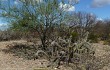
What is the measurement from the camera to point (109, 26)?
54875 millimetres

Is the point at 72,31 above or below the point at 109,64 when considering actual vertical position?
above

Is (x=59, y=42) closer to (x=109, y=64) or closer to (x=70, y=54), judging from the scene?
(x=70, y=54)

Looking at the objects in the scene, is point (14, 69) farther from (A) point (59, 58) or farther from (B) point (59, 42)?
(B) point (59, 42)

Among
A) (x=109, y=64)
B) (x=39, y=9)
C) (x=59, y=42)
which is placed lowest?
(x=109, y=64)

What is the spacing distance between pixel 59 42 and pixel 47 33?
3.36m

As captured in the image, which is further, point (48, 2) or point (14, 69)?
point (48, 2)

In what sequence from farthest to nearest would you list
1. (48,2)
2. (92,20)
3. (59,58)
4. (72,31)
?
(92,20) → (72,31) → (48,2) → (59,58)

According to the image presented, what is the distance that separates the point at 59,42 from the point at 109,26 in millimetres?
40636

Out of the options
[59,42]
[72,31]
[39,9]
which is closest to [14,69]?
[59,42]

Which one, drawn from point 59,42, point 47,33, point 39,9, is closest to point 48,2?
point 39,9

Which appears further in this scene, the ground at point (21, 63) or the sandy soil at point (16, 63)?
the sandy soil at point (16, 63)

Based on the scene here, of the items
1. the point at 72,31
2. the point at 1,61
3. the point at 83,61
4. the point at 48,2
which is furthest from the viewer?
the point at 72,31

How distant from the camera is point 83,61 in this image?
11812 millimetres

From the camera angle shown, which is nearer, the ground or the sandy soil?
the ground
